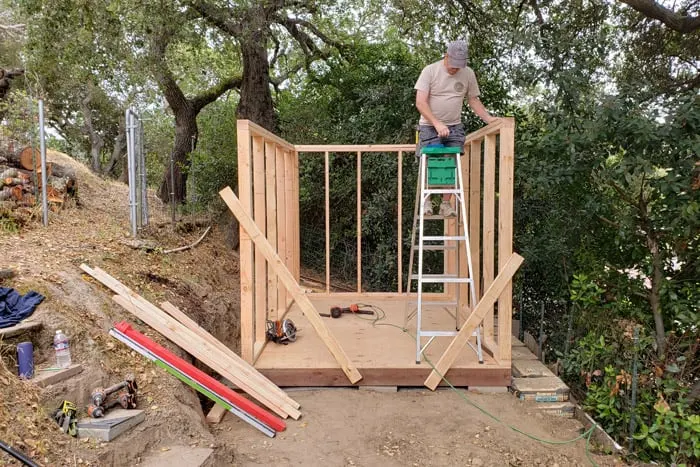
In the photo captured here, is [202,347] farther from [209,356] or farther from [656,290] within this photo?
[656,290]

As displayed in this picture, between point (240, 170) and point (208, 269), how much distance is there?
2.95 m

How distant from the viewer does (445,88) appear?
418 cm

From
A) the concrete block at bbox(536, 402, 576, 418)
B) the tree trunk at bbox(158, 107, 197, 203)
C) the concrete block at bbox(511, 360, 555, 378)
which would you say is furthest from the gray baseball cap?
the tree trunk at bbox(158, 107, 197, 203)

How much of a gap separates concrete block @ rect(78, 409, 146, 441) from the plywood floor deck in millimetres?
1182

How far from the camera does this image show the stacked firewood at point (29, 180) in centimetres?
551

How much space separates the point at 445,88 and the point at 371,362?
2.29 m

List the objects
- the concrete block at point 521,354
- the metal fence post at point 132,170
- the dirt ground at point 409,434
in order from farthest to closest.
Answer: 1. the metal fence post at point 132,170
2. the concrete block at point 521,354
3. the dirt ground at point 409,434

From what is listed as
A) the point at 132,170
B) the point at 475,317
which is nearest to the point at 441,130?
the point at 475,317

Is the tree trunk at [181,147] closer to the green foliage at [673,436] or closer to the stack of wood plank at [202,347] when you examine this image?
the stack of wood plank at [202,347]

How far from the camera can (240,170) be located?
12.6ft

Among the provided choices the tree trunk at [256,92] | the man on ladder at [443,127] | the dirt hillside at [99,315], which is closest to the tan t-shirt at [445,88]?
the man on ladder at [443,127]

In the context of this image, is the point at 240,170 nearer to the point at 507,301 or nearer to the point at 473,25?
the point at 507,301

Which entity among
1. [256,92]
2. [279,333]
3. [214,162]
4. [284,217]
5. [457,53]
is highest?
[256,92]

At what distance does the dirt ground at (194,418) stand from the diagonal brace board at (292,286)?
255 millimetres
